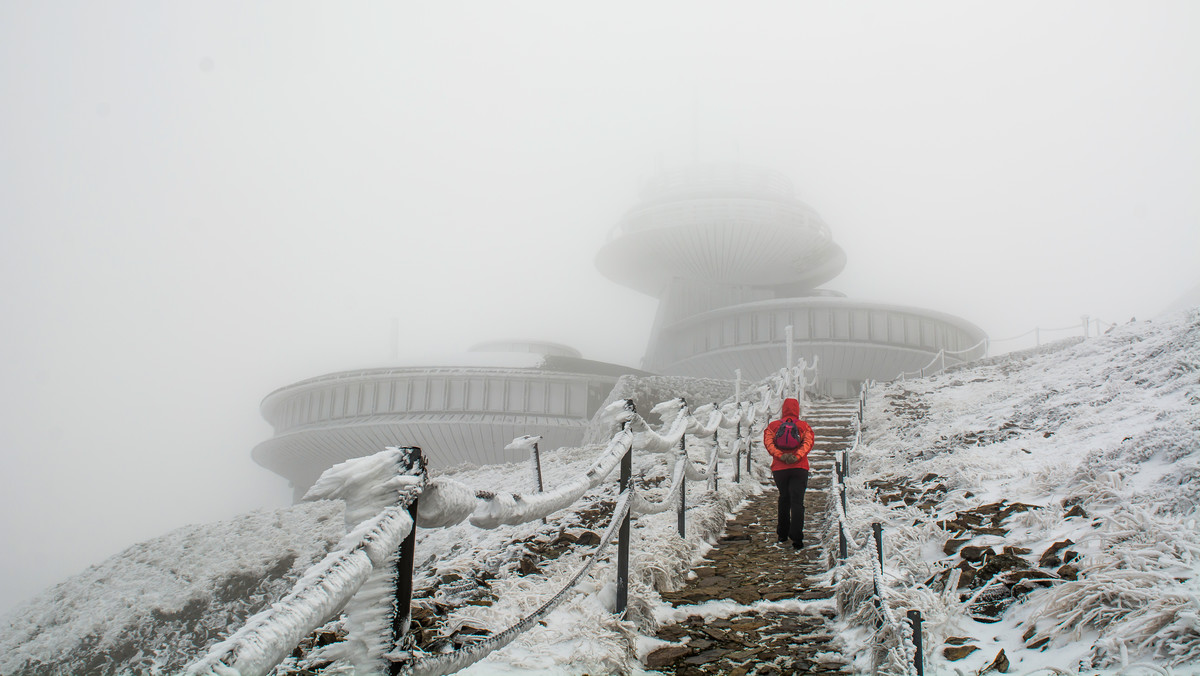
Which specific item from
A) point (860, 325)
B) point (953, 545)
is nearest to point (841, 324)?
point (860, 325)

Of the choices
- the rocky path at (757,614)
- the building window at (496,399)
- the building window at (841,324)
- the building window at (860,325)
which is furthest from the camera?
the building window at (841,324)

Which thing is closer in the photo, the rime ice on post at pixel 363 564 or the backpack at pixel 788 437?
the rime ice on post at pixel 363 564

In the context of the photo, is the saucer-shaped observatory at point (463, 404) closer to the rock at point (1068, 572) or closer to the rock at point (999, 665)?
the rock at point (1068, 572)

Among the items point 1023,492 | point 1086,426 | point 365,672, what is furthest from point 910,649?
point 1086,426

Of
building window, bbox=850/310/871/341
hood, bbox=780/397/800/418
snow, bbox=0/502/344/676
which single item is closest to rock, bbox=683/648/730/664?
hood, bbox=780/397/800/418

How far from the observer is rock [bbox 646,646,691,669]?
3906mm

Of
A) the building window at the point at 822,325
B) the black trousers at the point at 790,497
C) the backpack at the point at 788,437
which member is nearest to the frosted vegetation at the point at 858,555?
the black trousers at the point at 790,497

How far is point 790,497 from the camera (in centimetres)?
714

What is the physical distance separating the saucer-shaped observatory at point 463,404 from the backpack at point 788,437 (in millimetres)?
23393

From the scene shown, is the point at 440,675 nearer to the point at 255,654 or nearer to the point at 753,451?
the point at 255,654

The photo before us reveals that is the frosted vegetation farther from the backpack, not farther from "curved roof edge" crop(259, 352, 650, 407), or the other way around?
"curved roof edge" crop(259, 352, 650, 407)

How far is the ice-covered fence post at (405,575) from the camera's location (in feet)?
7.22

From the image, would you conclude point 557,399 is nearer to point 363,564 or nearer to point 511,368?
point 511,368

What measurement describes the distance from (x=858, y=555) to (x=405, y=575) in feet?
13.8
